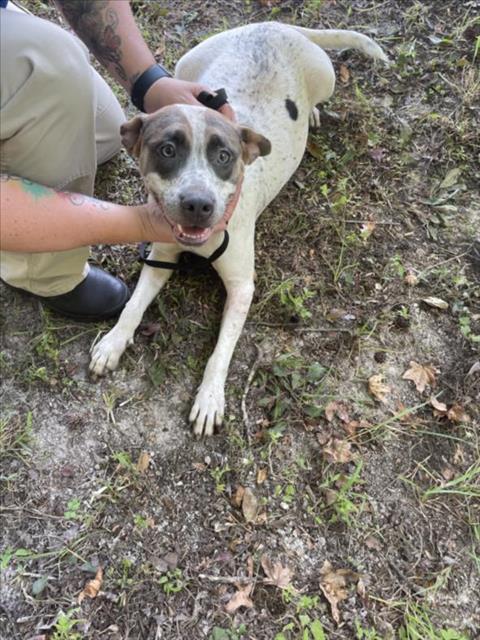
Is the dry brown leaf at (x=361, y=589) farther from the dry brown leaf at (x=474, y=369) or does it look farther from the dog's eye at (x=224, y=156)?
the dog's eye at (x=224, y=156)

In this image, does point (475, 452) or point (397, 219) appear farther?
point (397, 219)

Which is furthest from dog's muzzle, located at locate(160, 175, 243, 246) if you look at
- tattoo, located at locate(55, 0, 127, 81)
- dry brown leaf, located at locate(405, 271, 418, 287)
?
dry brown leaf, located at locate(405, 271, 418, 287)

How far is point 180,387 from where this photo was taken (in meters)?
3.41

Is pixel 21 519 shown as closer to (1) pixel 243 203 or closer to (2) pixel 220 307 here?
(2) pixel 220 307

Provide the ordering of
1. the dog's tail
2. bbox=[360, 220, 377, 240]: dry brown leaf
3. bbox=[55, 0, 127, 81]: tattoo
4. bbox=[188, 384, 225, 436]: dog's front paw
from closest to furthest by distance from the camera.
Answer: bbox=[55, 0, 127, 81]: tattoo → bbox=[188, 384, 225, 436]: dog's front paw → bbox=[360, 220, 377, 240]: dry brown leaf → the dog's tail

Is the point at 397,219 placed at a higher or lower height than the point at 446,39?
lower

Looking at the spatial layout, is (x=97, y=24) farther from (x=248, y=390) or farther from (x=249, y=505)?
(x=249, y=505)

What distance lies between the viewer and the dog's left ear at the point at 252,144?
303 cm

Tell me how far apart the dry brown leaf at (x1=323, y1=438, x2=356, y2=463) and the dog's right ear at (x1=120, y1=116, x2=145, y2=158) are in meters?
2.02

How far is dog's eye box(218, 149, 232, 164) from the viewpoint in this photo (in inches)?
113

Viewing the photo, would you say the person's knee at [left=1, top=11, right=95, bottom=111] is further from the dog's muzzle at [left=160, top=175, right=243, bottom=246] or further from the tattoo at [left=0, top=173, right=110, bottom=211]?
the dog's muzzle at [left=160, top=175, right=243, bottom=246]

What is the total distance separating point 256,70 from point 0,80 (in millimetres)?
1871

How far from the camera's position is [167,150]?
2.82 metres

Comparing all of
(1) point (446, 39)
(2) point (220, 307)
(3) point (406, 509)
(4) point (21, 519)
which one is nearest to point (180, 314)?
(2) point (220, 307)
